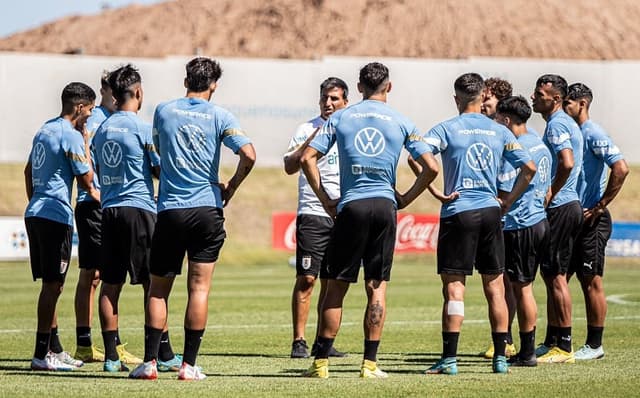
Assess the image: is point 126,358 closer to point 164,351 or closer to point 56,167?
point 164,351

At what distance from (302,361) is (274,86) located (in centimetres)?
3528

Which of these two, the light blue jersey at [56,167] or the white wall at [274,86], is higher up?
the white wall at [274,86]

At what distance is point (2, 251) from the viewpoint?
28891 millimetres

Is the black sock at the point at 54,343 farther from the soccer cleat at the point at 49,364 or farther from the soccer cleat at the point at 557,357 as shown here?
the soccer cleat at the point at 557,357

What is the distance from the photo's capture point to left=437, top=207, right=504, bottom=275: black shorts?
10352 mm

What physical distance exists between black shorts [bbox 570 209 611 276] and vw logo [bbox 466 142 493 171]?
234 cm

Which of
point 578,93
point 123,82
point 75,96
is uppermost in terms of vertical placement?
point 578,93

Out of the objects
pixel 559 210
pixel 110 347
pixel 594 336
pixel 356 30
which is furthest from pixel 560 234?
pixel 356 30

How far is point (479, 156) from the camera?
1041 centimetres

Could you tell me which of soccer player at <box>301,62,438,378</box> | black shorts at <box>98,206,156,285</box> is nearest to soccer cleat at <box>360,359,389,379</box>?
soccer player at <box>301,62,438,378</box>

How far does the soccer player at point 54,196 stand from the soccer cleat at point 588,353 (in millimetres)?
4815

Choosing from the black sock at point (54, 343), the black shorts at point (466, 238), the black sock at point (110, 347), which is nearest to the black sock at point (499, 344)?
the black shorts at point (466, 238)

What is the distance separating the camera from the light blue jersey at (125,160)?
10445 mm

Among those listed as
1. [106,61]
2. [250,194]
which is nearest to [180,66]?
[106,61]
